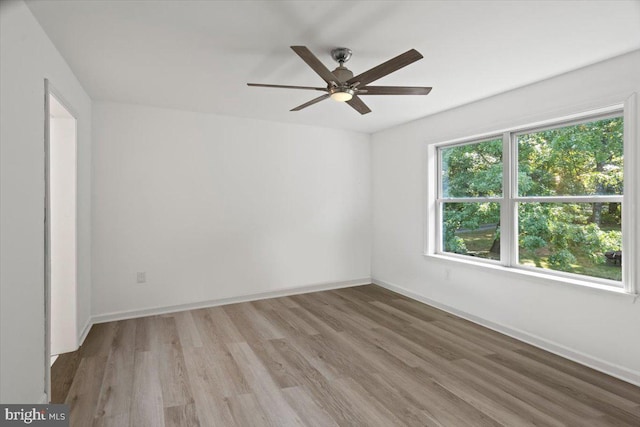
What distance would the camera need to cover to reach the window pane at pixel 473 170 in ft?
12.1

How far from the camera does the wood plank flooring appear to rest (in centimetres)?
209

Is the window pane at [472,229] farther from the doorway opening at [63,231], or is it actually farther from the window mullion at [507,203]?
the doorway opening at [63,231]

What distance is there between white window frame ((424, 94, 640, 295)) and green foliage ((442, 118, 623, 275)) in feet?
0.19

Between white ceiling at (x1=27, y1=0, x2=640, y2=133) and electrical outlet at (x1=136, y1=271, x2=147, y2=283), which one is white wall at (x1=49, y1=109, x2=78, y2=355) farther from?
electrical outlet at (x1=136, y1=271, x2=147, y2=283)

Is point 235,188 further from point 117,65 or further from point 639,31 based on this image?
point 639,31

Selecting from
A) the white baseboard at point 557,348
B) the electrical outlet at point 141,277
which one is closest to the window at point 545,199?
the white baseboard at point 557,348

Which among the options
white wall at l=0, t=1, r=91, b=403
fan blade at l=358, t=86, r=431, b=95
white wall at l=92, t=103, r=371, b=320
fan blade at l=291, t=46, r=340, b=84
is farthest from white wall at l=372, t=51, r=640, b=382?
white wall at l=0, t=1, r=91, b=403

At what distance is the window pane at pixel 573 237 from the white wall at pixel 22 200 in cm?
395

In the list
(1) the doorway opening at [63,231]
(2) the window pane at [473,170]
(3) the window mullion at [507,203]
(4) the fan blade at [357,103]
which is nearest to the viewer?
(4) the fan blade at [357,103]

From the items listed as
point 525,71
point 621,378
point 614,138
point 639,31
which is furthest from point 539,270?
point 639,31

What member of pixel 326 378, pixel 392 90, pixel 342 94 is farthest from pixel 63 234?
pixel 392 90

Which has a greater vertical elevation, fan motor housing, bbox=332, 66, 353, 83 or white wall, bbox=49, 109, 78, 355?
fan motor housing, bbox=332, 66, 353, 83

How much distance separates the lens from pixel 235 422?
2033mm

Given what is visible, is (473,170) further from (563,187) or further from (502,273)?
(502,273)
